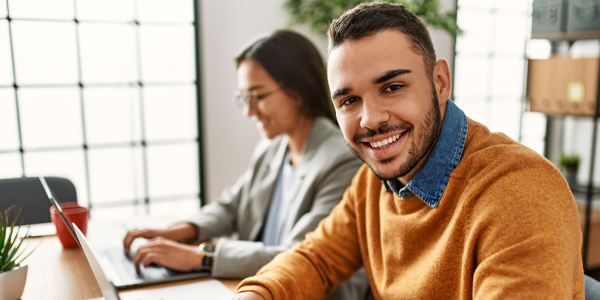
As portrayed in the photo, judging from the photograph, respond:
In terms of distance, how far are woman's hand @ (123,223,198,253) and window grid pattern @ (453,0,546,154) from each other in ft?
10.5

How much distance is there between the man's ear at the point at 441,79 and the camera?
3.16ft

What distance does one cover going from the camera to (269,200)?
1.82 m

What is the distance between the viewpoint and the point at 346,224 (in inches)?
47.4

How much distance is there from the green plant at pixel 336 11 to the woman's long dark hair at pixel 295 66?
31.9 inches

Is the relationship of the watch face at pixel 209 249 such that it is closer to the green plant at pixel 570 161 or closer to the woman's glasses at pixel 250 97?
the woman's glasses at pixel 250 97

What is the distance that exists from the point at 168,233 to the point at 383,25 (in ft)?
3.47

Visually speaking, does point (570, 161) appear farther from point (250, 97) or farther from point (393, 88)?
point (393, 88)

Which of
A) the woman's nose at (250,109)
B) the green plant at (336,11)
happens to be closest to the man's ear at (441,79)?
the woman's nose at (250,109)

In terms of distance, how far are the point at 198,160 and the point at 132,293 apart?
7.27 feet

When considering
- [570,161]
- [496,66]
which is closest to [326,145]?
[570,161]

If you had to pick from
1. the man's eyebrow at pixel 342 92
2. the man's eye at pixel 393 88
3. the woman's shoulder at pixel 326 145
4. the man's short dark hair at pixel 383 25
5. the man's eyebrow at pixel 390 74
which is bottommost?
the woman's shoulder at pixel 326 145

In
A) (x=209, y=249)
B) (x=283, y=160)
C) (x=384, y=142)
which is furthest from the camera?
(x=283, y=160)

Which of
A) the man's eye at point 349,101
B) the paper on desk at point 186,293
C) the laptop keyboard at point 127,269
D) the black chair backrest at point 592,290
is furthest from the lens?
the laptop keyboard at point 127,269

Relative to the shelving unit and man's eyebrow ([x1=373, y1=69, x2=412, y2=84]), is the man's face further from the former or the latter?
the shelving unit
